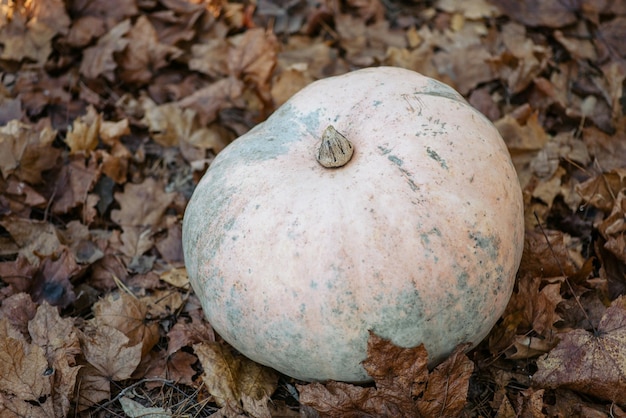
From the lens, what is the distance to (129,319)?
291 centimetres

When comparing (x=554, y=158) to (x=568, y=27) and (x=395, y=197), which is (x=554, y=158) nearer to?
(x=568, y=27)

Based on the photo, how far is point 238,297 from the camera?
2408 millimetres

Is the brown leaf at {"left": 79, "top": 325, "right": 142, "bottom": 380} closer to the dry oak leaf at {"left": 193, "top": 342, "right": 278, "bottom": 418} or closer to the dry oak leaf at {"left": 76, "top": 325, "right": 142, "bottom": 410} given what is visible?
the dry oak leaf at {"left": 76, "top": 325, "right": 142, "bottom": 410}

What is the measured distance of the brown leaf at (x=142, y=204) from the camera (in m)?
3.50

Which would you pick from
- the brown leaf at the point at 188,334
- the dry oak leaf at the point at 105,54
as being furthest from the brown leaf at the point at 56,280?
the dry oak leaf at the point at 105,54

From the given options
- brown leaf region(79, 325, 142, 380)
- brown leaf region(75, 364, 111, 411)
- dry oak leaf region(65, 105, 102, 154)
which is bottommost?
brown leaf region(75, 364, 111, 411)

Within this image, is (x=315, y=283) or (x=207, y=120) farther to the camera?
(x=207, y=120)

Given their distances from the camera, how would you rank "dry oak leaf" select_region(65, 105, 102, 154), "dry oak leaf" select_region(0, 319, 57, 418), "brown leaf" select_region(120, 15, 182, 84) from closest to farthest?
1. "dry oak leaf" select_region(0, 319, 57, 418)
2. "dry oak leaf" select_region(65, 105, 102, 154)
3. "brown leaf" select_region(120, 15, 182, 84)

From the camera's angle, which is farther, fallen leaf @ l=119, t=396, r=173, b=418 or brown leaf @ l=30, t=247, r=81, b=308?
brown leaf @ l=30, t=247, r=81, b=308

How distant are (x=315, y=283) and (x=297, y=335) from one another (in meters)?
0.21

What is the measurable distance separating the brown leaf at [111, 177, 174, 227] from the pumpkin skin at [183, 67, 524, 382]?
0.95 metres

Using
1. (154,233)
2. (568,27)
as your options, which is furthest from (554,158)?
(154,233)

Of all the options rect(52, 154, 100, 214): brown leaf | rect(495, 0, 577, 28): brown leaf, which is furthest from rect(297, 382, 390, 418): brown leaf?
rect(495, 0, 577, 28): brown leaf

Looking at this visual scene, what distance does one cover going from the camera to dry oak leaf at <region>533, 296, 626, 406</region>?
2439mm
